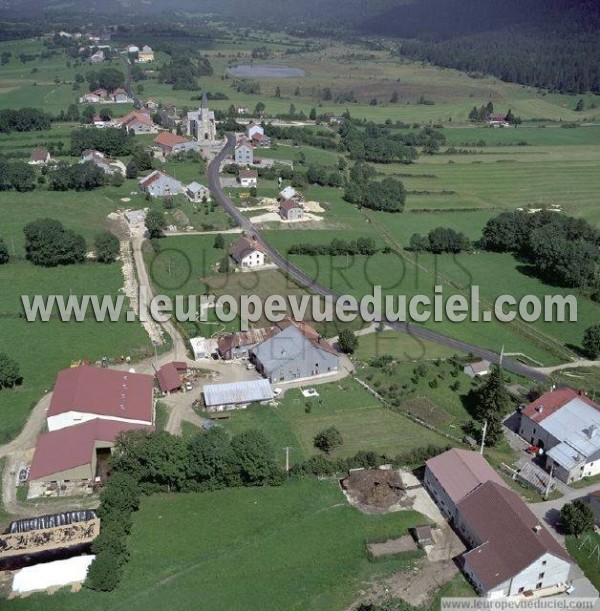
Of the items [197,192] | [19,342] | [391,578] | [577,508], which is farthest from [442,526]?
[197,192]

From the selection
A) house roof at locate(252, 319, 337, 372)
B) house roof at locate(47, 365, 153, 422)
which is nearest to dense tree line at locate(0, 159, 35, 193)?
house roof at locate(47, 365, 153, 422)

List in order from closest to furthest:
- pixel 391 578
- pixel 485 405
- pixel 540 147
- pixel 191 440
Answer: pixel 391 578
pixel 191 440
pixel 485 405
pixel 540 147

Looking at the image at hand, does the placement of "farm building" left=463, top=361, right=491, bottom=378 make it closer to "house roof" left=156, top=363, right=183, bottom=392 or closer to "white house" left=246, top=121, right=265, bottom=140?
"house roof" left=156, top=363, right=183, bottom=392

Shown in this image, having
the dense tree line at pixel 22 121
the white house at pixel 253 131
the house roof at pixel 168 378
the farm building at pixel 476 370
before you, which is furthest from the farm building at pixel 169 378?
the dense tree line at pixel 22 121

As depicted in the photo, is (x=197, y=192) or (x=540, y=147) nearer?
(x=197, y=192)

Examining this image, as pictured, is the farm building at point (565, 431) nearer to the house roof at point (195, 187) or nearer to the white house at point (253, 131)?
the house roof at point (195, 187)

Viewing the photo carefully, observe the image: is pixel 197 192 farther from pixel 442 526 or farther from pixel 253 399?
pixel 442 526
